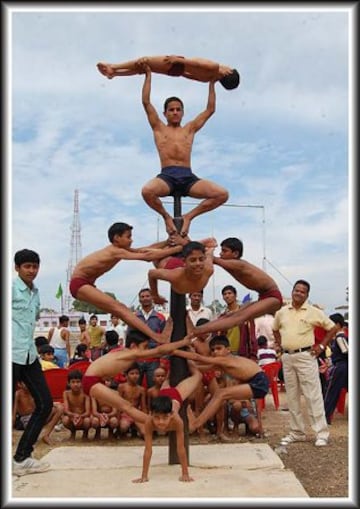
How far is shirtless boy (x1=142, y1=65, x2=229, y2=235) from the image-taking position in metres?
6.09

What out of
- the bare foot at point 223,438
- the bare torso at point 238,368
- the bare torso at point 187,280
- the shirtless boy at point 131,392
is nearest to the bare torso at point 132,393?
the shirtless boy at point 131,392

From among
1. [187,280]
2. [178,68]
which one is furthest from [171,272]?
[178,68]

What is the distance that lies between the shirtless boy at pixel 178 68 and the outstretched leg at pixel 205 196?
110 cm

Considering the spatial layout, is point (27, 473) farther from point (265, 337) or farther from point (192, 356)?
point (265, 337)

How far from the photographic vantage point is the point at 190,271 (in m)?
5.48

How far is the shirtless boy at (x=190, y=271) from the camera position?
17.9 feet

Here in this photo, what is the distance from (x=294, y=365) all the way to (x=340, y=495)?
7.48ft

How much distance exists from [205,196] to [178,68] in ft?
4.38

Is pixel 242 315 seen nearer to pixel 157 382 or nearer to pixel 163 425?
pixel 163 425

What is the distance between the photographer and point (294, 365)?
308 inches

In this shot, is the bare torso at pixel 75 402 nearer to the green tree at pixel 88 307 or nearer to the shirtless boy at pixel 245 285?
the green tree at pixel 88 307

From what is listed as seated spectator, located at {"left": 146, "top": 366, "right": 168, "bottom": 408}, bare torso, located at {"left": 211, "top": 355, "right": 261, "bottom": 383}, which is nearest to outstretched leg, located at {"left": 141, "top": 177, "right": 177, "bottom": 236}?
bare torso, located at {"left": 211, "top": 355, "right": 261, "bottom": 383}

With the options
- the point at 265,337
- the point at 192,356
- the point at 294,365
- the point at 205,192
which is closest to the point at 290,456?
the point at 294,365

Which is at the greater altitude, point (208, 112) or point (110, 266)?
point (208, 112)
